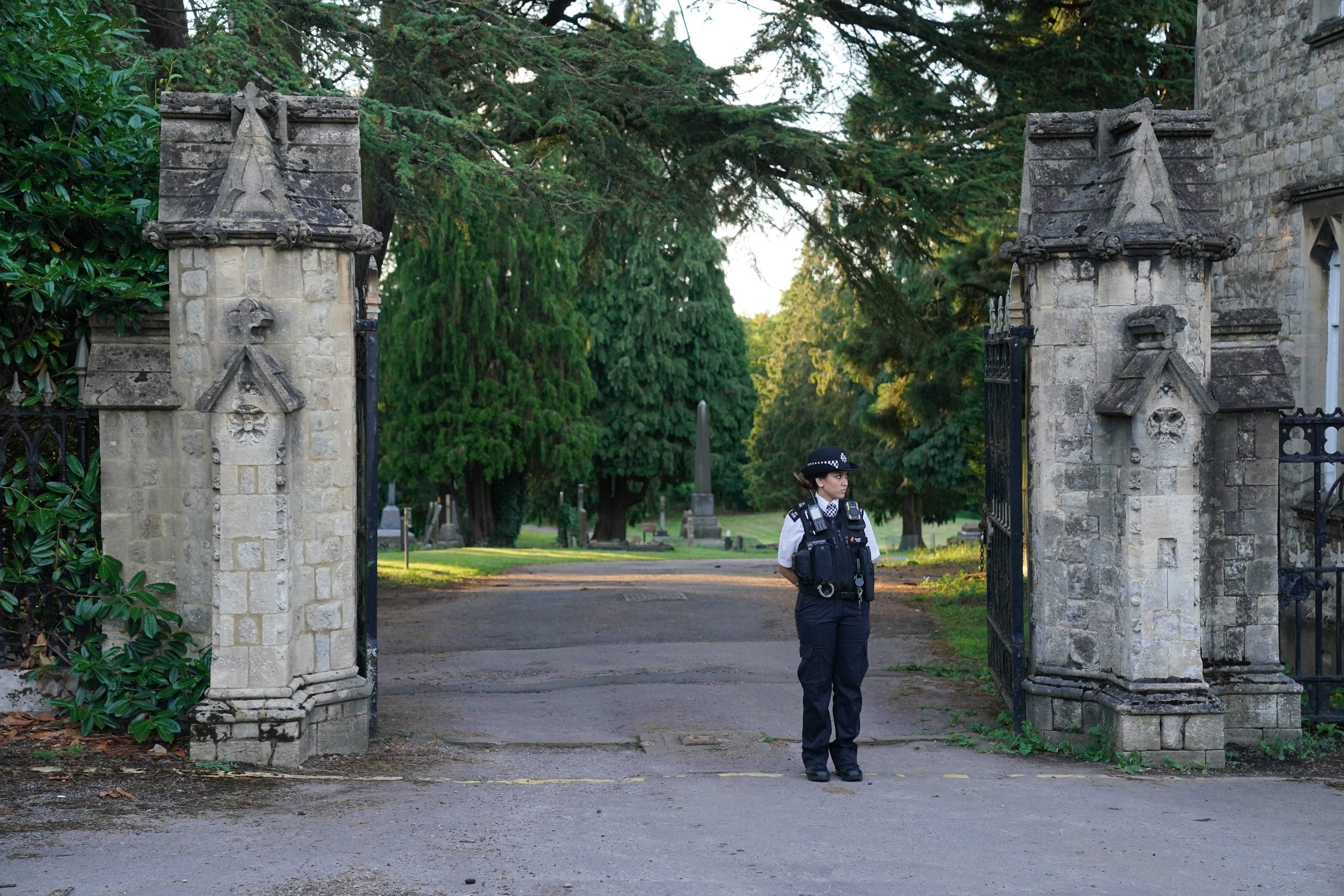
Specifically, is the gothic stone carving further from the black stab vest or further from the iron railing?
the black stab vest

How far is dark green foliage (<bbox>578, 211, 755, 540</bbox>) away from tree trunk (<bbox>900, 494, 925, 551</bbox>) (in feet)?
24.8

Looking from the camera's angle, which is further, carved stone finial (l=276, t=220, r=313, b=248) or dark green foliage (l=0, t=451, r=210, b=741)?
dark green foliage (l=0, t=451, r=210, b=741)

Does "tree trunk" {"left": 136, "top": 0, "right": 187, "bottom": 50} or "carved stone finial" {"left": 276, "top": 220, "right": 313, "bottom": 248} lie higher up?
"tree trunk" {"left": 136, "top": 0, "right": 187, "bottom": 50}

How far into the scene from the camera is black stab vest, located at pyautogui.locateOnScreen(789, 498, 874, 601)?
6.77m

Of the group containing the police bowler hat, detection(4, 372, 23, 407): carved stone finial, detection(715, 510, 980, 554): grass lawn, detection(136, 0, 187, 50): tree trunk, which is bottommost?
detection(715, 510, 980, 554): grass lawn

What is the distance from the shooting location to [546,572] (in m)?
20.9

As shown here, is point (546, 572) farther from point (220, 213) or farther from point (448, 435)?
point (220, 213)

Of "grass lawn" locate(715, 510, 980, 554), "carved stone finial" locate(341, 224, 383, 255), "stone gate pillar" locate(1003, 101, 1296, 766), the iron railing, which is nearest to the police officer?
"stone gate pillar" locate(1003, 101, 1296, 766)

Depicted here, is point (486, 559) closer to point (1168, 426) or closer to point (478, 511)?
point (478, 511)

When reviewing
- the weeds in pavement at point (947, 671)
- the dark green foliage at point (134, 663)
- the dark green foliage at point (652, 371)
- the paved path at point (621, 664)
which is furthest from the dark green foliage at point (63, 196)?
Result: the dark green foliage at point (652, 371)

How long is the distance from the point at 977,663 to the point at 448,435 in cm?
2100

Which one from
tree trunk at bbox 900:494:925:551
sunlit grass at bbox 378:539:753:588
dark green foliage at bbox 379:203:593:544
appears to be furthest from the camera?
tree trunk at bbox 900:494:925:551

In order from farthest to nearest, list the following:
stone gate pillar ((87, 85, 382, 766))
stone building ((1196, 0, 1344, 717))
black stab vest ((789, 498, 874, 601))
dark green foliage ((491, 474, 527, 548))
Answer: dark green foliage ((491, 474, 527, 548)), stone building ((1196, 0, 1344, 717)), stone gate pillar ((87, 85, 382, 766)), black stab vest ((789, 498, 874, 601))

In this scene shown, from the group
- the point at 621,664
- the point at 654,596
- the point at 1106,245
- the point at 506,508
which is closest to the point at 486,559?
the point at 654,596
